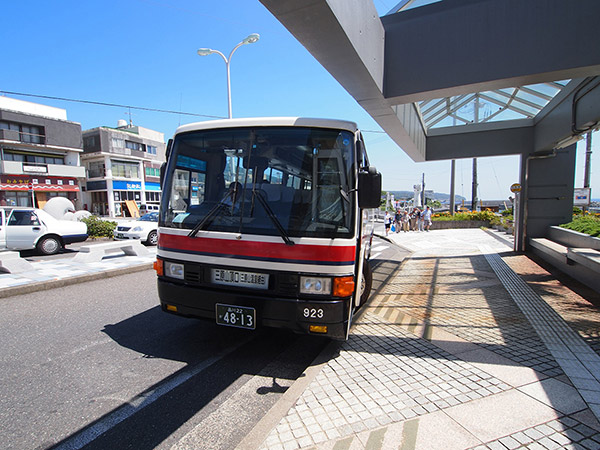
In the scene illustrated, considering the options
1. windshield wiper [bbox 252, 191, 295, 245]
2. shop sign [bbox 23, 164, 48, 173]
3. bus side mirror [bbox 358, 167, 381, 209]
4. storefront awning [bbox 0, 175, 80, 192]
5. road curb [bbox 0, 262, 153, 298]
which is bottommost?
road curb [bbox 0, 262, 153, 298]

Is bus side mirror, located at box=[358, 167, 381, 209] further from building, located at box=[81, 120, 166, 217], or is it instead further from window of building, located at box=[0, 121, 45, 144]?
building, located at box=[81, 120, 166, 217]

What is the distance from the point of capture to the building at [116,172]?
43.1 metres

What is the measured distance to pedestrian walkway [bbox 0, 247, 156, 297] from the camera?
633 cm

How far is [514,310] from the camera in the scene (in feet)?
17.3

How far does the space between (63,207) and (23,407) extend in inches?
800

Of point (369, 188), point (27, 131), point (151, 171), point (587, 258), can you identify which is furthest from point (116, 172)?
point (587, 258)

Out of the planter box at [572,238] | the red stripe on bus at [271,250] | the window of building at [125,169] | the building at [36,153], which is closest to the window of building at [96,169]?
the window of building at [125,169]

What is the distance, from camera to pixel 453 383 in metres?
3.04

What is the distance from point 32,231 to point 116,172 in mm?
38171

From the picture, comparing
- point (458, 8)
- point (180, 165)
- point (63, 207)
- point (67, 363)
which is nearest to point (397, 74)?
point (458, 8)

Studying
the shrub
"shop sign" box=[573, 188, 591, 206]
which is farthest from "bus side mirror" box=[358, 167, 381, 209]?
"shop sign" box=[573, 188, 591, 206]

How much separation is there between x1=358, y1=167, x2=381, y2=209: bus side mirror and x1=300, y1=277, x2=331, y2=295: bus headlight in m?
0.92

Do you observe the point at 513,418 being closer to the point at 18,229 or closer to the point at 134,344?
the point at 134,344

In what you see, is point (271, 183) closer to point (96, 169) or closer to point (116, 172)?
point (116, 172)
